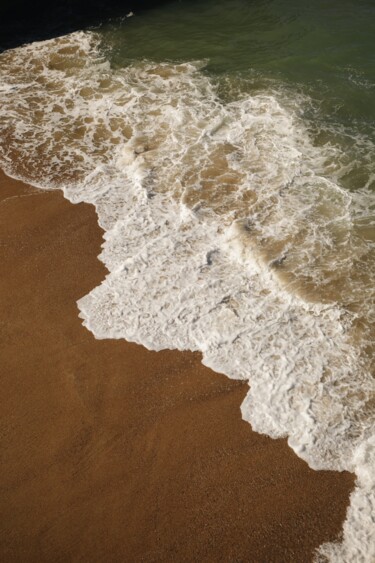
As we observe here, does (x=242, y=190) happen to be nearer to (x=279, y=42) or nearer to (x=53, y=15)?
(x=279, y=42)

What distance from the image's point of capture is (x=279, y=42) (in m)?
11.9

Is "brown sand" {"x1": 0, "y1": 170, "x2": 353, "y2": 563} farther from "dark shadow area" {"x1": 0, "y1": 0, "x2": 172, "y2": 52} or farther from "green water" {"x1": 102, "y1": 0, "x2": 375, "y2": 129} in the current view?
"dark shadow area" {"x1": 0, "y1": 0, "x2": 172, "y2": 52}

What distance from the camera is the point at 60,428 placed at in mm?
4426

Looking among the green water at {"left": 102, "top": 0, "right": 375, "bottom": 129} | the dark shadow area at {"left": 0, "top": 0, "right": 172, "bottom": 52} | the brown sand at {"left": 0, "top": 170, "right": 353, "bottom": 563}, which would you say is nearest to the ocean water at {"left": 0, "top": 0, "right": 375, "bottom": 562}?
the green water at {"left": 102, "top": 0, "right": 375, "bottom": 129}

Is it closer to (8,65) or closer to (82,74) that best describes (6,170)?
(82,74)

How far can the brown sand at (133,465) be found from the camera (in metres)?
3.75

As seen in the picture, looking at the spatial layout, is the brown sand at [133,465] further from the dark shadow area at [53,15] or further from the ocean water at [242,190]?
the dark shadow area at [53,15]

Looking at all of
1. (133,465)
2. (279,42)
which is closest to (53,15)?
(279,42)

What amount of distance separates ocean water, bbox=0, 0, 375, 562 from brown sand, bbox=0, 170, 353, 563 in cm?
23

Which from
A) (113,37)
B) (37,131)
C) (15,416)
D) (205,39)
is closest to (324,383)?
(15,416)

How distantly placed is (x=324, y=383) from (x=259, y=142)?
5.18 meters

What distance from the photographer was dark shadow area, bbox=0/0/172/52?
14.0 metres

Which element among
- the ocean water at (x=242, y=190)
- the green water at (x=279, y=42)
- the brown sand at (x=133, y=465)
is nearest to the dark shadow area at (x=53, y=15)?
the green water at (x=279, y=42)

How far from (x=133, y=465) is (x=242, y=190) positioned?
4.66m
